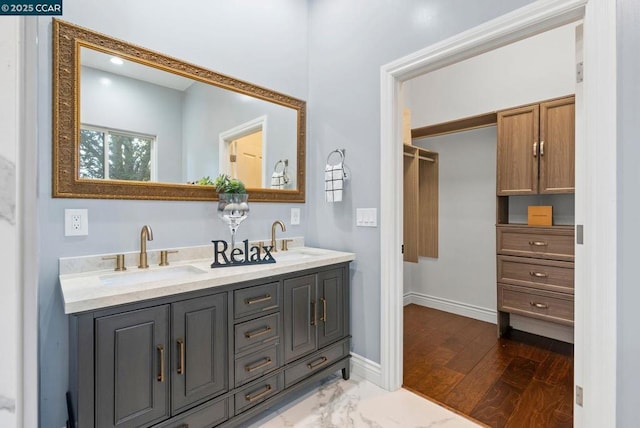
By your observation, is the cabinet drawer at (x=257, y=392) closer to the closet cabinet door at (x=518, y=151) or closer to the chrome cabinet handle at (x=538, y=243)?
the chrome cabinet handle at (x=538, y=243)

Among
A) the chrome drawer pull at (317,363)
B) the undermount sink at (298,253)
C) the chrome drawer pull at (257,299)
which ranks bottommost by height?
the chrome drawer pull at (317,363)

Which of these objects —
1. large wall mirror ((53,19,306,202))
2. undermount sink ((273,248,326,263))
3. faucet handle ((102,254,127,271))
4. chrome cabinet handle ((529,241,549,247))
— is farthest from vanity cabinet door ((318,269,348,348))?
chrome cabinet handle ((529,241,549,247))

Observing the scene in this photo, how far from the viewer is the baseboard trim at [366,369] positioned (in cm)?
214

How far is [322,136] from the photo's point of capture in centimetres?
254

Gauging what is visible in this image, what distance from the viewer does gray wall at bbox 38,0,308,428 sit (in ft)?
4.90

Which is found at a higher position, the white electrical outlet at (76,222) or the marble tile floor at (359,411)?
the white electrical outlet at (76,222)

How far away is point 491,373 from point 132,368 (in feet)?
7.61

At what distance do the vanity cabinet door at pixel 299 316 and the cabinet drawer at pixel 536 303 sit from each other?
1895mm

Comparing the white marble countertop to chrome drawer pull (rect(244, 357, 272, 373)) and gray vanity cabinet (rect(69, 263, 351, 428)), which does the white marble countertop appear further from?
chrome drawer pull (rect(244, 357, 272, 373))

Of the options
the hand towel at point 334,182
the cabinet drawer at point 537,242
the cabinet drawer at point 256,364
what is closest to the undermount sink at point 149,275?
the cabinet drawer at point 256,364

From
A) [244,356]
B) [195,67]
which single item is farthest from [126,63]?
[244,356]

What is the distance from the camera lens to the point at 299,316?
73.9 inches

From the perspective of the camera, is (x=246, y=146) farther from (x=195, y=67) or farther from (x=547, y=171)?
(x=547, y=171)
